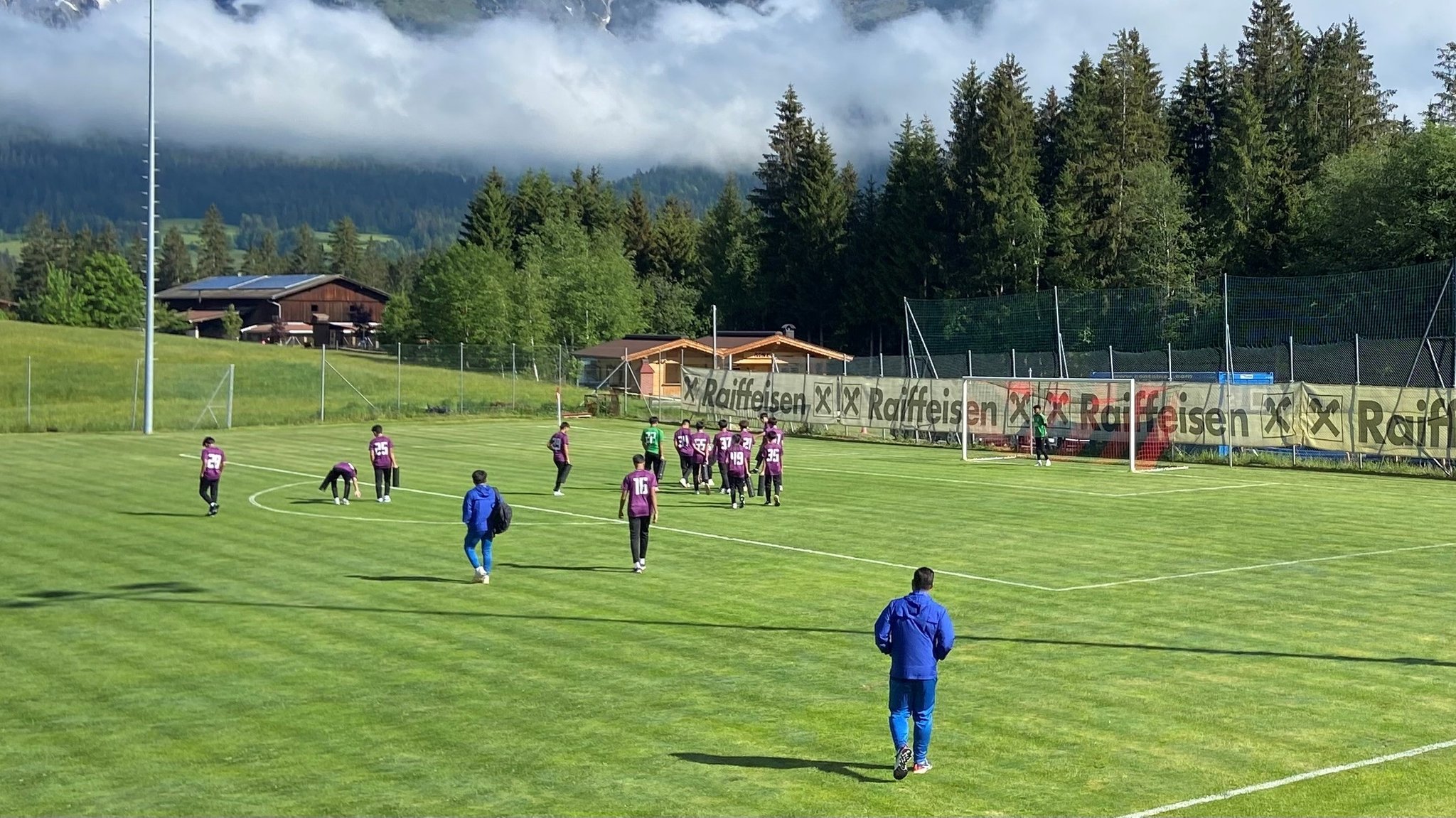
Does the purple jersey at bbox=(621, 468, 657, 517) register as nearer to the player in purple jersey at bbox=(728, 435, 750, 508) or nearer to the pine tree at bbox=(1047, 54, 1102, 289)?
the player in purple jersey at bbox=(728, 435, 750, 508)

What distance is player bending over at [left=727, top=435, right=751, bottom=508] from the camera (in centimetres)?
3266

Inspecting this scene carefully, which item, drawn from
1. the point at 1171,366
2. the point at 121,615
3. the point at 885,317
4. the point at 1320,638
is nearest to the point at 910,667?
the point at 1320,638

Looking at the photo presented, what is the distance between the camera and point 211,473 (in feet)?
101

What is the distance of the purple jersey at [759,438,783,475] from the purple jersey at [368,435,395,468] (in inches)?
328

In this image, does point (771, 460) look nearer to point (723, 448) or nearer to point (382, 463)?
point (723, 448)

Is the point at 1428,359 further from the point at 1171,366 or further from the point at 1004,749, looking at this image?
the point at 1004,749

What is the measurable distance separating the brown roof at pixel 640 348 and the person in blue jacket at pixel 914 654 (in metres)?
69.3

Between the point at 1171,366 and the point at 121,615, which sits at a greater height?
the point at 1171,366

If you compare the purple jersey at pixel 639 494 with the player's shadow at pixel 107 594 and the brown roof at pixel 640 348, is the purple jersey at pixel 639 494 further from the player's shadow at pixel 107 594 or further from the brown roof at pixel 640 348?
the brown roof at pixel 640 348

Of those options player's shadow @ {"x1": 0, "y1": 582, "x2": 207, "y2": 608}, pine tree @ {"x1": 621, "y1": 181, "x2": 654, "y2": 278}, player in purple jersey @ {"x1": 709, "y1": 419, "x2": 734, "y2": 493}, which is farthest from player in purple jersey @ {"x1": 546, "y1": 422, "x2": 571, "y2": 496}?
pine tree @ {"x1": 621, "y1": 181, "x2": 654, "y2": 278}

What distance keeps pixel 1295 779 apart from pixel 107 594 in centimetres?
1665

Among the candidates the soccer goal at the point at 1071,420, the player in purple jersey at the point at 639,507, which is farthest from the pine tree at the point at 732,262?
the player in purple jersey at the point at 639,507

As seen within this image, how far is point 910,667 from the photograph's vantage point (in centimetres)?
1192

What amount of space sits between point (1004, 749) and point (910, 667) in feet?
5.81
